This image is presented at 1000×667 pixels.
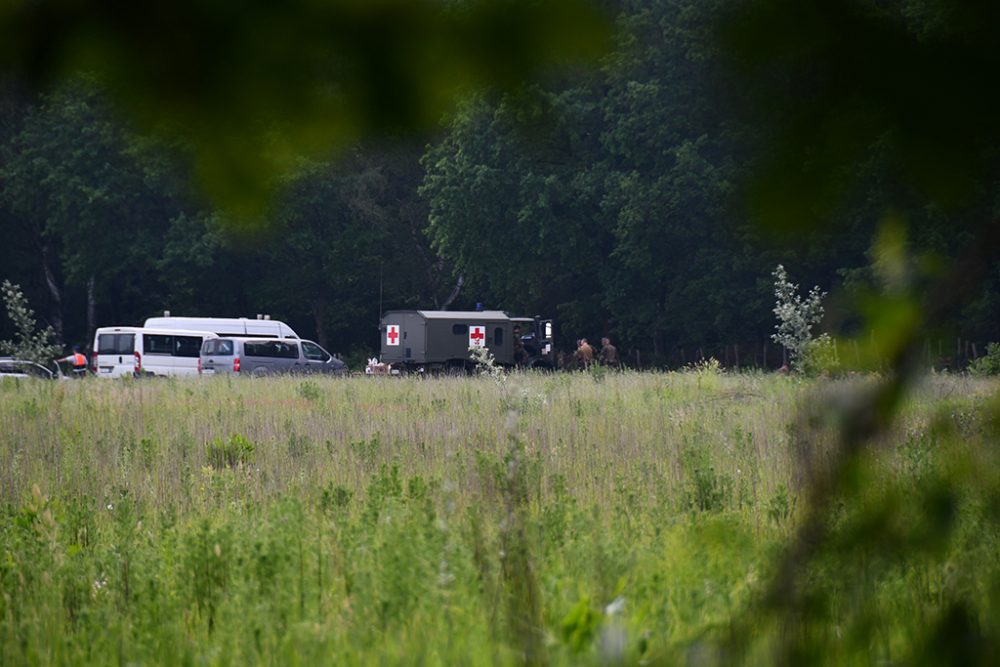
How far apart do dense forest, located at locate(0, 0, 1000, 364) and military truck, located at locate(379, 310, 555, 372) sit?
211 cm

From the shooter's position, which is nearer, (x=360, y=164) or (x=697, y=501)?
(x=360, y=164)

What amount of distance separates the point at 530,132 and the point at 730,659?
2.21 feet

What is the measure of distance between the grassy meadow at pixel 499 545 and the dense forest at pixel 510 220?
317 mm

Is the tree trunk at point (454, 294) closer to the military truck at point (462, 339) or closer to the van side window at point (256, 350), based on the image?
the military truck at point (462, 339)

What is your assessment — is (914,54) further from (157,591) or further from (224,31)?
(157,591)

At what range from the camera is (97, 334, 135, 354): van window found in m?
35.5

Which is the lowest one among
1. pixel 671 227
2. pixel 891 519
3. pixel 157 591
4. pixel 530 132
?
pixel 157 591

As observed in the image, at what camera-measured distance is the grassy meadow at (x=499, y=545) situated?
179cm

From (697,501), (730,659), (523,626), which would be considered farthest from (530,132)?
(697,501)

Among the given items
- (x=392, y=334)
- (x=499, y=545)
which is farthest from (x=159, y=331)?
(x=499, y=545)

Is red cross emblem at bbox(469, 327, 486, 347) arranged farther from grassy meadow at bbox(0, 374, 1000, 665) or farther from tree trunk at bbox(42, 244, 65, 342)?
grassy meadow at bbox(0, 374, 1000, 665)

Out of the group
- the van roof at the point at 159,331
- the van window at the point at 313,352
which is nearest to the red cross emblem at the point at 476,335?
the van window at the point at 313,352

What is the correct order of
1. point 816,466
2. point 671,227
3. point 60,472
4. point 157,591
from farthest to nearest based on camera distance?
point 671,227, point 60,472, point 157,591, point 816,466

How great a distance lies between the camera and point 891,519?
163 centimetres
